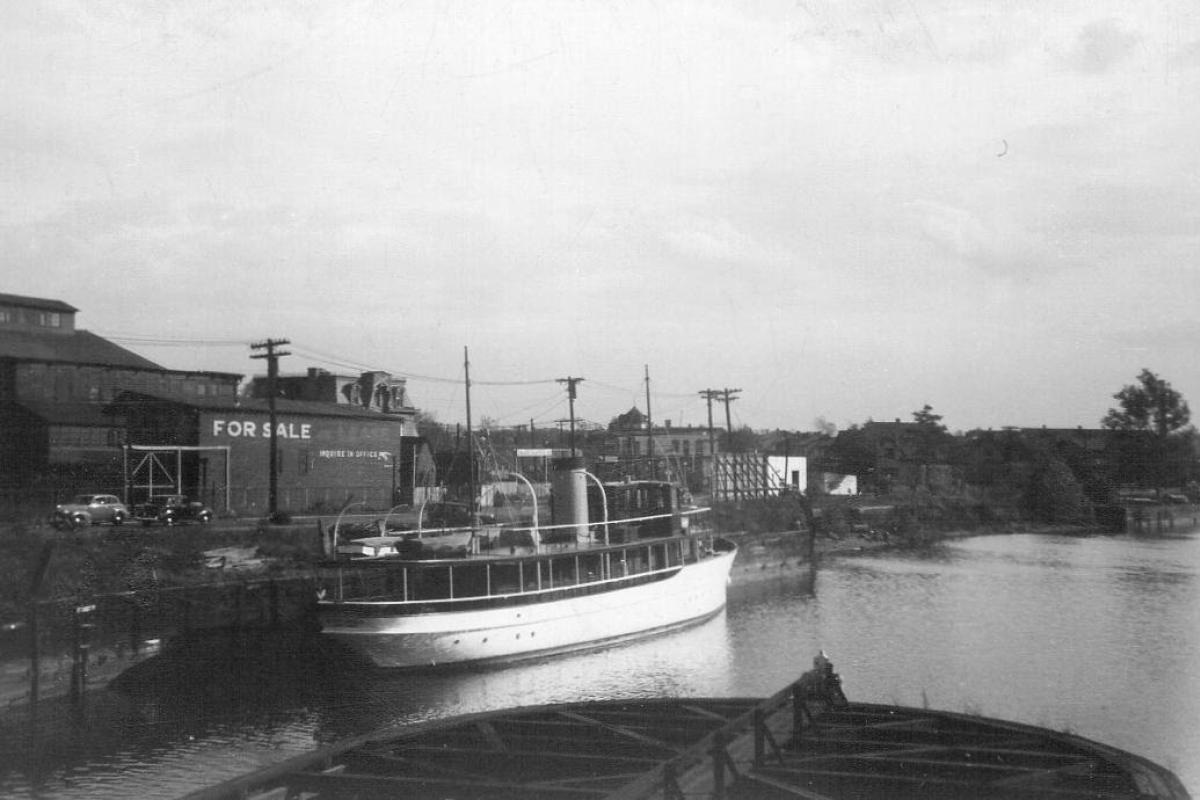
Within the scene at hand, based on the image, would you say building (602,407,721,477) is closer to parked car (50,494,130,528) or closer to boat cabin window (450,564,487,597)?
parked car (50,494,130,528)

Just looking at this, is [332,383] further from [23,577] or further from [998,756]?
[998,756]

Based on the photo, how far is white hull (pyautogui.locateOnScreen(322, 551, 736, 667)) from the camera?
26109 mm

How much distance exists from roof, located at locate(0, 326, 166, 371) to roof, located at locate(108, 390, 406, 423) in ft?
8.28

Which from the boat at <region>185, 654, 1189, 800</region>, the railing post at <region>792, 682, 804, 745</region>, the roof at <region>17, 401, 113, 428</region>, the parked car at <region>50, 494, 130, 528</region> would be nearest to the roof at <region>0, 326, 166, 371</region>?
the roof at <region>17, 401, 113, 428</region>

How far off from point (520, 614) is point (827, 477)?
76.5 meters

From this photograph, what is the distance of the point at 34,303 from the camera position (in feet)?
167

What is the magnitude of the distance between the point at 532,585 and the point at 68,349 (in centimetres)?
3233

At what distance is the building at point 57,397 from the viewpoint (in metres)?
42.8

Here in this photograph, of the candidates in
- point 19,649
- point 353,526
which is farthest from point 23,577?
point 353,526

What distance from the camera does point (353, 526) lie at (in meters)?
41.3

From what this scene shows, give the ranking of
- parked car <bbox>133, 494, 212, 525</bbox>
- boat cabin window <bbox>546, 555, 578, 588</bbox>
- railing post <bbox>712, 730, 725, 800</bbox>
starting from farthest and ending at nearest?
parked car <bbox>133, 494, 212, 525</bbox>, boat cabin window <bbox>546, 555, 578, 588</bbox>, railing post <bbox>712, 730, 725, 800</bbox>

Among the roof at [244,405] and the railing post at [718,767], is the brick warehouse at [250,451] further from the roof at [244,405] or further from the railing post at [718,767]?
the railing post at [718,767]

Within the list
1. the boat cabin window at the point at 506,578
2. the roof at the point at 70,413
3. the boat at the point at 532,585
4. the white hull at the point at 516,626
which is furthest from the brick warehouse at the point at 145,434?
the boat cabin window at the point at 506,578

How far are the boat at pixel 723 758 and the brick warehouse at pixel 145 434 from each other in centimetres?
3181
